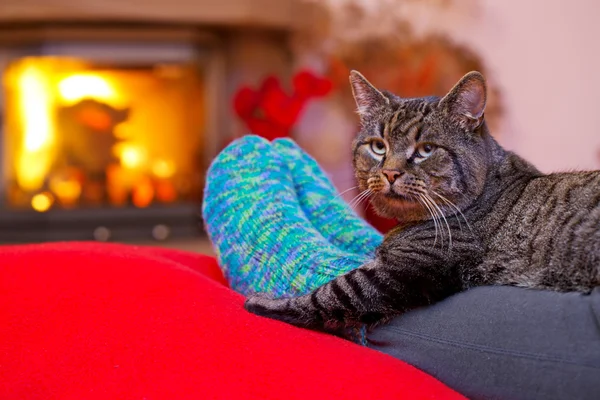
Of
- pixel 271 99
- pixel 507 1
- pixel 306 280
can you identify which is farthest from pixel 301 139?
pixel 306 280

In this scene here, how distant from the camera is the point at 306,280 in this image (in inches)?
37.8

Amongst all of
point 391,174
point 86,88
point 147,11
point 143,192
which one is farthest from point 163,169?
point 391,174

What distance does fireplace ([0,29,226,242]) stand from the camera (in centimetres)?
276

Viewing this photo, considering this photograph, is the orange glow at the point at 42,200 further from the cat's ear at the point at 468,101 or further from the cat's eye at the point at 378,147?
the cat's ear at the point at 468,101

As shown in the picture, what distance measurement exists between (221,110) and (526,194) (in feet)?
7.13

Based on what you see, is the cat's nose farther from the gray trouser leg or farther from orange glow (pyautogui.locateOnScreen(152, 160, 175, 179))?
orange glow (pyautogui.locateOnScreen(152, 160, 175, 179))

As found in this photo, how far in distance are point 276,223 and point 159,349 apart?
1.22 feet

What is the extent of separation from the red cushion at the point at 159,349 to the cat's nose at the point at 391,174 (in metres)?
0.26

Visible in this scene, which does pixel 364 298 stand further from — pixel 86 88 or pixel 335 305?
pixel 86 88

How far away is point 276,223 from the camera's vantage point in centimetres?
106

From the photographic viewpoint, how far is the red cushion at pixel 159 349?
0.68m

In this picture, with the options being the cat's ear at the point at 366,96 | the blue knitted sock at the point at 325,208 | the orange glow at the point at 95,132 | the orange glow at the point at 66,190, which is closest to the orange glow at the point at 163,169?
the orange glow at the point at 95,132

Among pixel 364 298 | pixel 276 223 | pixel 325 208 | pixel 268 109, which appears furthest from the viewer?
pixel 268 109

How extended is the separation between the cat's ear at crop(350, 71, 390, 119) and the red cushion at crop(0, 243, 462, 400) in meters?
0.38
